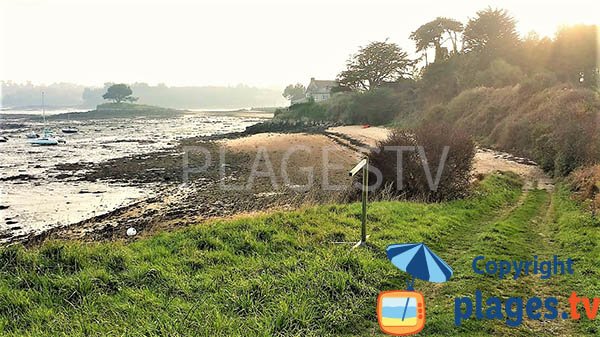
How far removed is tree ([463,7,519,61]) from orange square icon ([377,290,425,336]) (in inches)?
2122

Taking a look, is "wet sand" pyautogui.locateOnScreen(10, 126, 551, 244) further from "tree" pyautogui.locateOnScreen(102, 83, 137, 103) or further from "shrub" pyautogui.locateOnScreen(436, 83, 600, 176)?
"tree" pyautogui.locateOnScreen(102, 83, 137, 103)

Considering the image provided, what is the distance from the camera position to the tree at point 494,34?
5094 cm

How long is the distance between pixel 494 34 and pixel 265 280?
55397 millimetres

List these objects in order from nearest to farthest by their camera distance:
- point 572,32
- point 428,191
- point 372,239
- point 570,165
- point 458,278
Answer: point 458,278 → point 372,239 → point 428,191 → point 570,165 → point 572,32

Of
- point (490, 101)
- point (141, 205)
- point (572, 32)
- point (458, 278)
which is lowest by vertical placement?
point (141, 205)

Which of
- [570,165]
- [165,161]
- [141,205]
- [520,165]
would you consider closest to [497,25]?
[520,165]

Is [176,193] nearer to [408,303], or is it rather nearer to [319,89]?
[408,303]

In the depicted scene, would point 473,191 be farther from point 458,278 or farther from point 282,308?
point 282,308

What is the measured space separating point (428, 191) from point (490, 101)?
27547mm

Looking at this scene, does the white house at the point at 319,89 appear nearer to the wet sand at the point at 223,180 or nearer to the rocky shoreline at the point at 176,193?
the wet sand at the point at 223,180

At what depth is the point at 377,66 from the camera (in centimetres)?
7450

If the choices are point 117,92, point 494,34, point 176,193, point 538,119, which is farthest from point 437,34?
point 117,92

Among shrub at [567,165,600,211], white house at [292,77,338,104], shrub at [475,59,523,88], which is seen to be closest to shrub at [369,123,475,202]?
shrub at [567,165,600,211]

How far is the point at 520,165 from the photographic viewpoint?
22594mm
